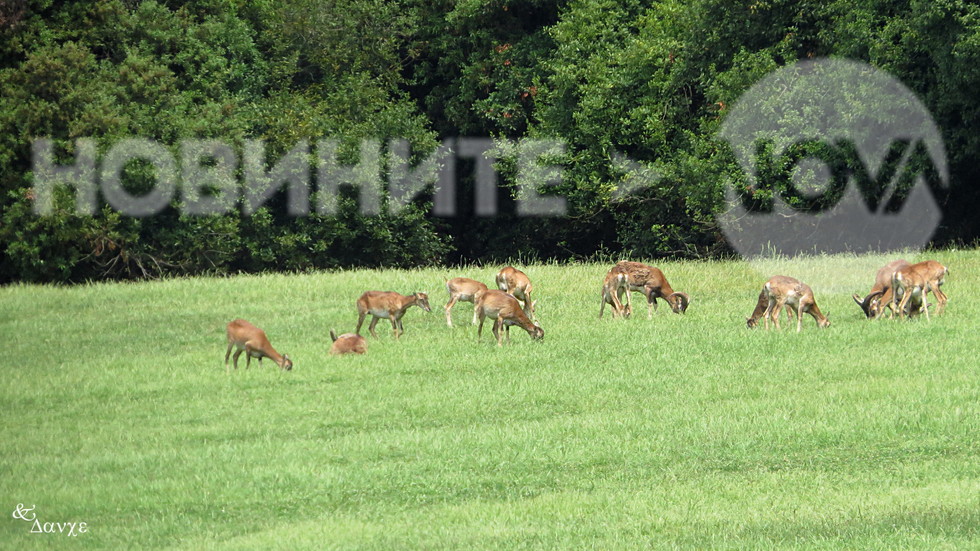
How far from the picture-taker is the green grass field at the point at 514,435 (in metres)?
11.4

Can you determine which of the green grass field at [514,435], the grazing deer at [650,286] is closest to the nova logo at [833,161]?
the green grass field at [514,435]

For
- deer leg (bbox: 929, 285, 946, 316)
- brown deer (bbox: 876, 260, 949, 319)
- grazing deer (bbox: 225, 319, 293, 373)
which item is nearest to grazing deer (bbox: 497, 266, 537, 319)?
grazing deer (bbox: 225, 319, 293, 373)

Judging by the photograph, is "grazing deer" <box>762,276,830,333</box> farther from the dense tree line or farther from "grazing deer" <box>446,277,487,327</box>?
the dense tree line

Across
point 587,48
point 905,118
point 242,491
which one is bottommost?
point 242,491

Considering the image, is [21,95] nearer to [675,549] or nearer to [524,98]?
[524,98]

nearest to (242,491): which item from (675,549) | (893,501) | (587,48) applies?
(675,549)

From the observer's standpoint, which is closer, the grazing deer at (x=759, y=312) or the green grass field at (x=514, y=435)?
the green grass field at (x=514, y=435)

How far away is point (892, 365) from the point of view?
56.3 ft

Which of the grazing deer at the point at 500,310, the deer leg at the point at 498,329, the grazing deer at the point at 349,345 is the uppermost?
the grazing deer at the point at 500,310

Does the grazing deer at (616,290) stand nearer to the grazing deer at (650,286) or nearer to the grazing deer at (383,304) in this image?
the grazing deer at (650,286)

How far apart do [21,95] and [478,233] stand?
52.7 ft

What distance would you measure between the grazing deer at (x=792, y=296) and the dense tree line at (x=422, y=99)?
1141 centimetres

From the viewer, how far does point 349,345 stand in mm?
19375

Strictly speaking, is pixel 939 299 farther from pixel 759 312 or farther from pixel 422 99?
pixel 422 99
